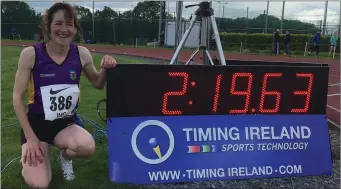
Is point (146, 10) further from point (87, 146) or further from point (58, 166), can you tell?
point (87, 146)

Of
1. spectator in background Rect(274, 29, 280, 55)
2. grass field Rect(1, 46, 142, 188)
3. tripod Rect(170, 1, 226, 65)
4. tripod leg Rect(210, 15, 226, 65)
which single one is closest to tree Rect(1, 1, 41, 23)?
spectator in background Rect(274, 29, 280, 55)

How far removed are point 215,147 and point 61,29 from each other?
2015mm

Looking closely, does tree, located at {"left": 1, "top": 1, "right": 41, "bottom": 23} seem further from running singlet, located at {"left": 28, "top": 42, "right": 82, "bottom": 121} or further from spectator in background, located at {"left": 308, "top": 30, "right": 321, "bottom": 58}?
running singlet, located at {"left": 28, "top": 42, "right": 82, "bottom": 121}

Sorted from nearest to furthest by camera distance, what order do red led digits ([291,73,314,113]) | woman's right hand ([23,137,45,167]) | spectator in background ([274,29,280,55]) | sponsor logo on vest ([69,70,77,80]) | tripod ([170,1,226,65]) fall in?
woman's right hand ([23,137,45,167]), sponsor logo on vest ([69,70,77,80]), red led digits ([291,73,314,113]), tripod ([170,1,226,65]), spectator in background ([274,29,280,55])

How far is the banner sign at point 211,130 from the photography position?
412 cm

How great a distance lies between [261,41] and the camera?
99.9 feet

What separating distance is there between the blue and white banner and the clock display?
0.10 m

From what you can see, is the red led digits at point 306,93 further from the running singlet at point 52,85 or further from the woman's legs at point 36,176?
the woman's legs at point 36,176

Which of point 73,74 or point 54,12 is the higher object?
point 54,12

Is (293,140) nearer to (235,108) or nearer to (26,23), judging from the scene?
(235,108)

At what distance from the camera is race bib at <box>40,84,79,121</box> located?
3755mm

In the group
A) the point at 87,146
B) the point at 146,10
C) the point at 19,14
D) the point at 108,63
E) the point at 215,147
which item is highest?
the point at 146,10

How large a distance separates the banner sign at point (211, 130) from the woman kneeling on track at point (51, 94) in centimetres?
39

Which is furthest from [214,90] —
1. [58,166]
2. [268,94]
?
[58,166]
